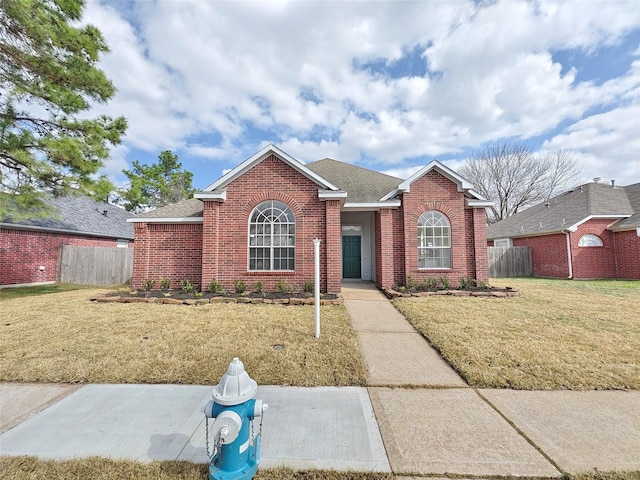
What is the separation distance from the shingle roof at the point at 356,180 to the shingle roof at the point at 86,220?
515 inches

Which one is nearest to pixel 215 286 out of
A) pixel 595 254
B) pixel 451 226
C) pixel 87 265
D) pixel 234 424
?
pixel 234 424

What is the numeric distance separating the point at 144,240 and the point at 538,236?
853 inches

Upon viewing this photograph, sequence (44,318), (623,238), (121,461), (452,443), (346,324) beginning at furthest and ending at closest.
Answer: (623,238) → (44,318) → (346,324) → (452,443) → (121,461)

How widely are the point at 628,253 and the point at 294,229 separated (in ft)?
58.9

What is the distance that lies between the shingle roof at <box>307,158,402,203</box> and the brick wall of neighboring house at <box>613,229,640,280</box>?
12644 mm

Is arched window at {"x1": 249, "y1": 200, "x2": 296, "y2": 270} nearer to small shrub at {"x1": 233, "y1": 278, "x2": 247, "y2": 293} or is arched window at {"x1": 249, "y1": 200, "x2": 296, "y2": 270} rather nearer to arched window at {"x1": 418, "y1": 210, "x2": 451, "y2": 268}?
small shrub at {"x1": 233, "y1": 278, "x2": 247, "y2": 293}

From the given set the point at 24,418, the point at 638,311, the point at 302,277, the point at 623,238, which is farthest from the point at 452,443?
the point at 623,238

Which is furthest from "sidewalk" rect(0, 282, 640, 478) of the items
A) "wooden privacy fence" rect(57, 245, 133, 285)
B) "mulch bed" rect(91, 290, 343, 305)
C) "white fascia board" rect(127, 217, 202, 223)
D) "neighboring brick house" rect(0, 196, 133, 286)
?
"wooden privacy fence" rect(57, 245, 133, 285)

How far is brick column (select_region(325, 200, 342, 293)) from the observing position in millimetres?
9602

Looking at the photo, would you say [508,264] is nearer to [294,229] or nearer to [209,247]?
[294,229]

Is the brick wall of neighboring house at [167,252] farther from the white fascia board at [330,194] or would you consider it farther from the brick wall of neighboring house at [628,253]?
the brick wall of neighboring house at [628,253]

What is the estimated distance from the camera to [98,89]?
33.9ft

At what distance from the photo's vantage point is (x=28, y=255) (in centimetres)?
1400

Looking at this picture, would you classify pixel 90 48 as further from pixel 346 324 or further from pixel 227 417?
pixel 227 417
